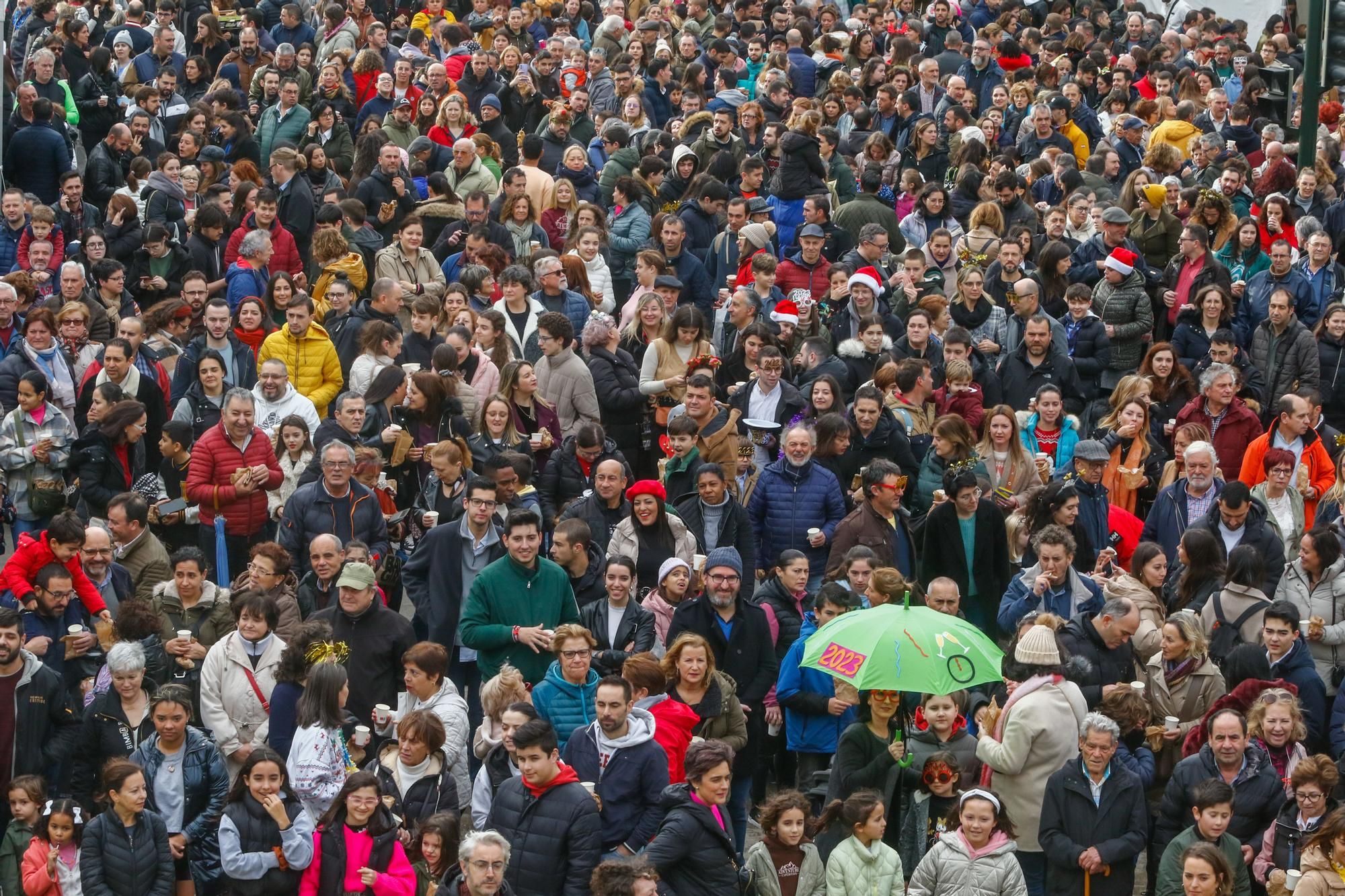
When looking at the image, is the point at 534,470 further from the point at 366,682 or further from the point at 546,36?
the point at 546,36

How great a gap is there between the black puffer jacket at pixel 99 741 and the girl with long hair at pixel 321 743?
2.72 feet

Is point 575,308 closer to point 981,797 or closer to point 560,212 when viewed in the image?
point 560,212

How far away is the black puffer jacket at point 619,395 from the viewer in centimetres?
1421

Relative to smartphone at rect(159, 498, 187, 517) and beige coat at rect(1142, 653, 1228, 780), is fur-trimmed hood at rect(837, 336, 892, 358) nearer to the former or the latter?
beige coat at rect(1142, 653, 1228, 780)

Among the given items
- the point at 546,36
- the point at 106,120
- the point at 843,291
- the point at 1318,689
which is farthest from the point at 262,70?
the point at 1318,689

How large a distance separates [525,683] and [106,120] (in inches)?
395

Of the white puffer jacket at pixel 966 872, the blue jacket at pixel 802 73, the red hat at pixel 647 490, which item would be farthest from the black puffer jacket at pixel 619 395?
the blue jacket at pixel 802 73

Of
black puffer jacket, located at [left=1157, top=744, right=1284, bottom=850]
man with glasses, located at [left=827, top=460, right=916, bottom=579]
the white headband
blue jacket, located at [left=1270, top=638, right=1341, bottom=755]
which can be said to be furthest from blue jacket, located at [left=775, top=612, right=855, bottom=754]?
blue jacket, located at [left=1270, top=638, right=1341, bottom=755]

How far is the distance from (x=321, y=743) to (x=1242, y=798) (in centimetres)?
433

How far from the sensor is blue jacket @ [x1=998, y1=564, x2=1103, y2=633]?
11.7 metres

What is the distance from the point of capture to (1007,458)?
13305mm

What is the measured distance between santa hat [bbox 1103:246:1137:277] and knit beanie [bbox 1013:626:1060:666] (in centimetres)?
569

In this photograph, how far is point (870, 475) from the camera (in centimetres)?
1257

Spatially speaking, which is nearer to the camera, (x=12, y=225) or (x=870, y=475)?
(x=870, y=475)
